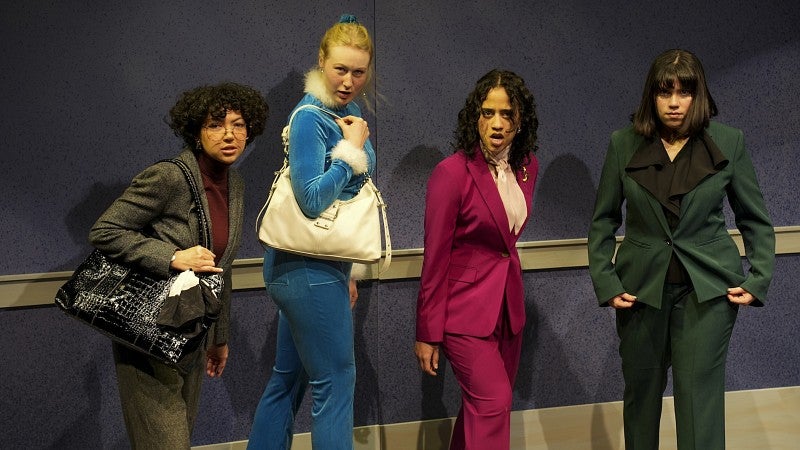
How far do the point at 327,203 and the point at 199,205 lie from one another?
0.36m

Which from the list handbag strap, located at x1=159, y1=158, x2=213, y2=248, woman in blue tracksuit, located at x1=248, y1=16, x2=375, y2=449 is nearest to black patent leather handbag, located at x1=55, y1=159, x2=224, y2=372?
handbag strap, located at x1=159, y1=158, x2=213, y2=248

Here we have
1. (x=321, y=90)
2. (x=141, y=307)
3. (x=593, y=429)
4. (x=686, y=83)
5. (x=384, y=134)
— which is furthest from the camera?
(x=593, y=429)

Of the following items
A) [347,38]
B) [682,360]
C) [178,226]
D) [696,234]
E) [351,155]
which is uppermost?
[347,38]

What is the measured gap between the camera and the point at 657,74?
303 centimetres

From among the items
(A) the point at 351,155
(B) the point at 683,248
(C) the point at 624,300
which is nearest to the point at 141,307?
(A) the point at 351,155

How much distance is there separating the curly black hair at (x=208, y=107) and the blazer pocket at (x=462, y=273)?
84 centimetres

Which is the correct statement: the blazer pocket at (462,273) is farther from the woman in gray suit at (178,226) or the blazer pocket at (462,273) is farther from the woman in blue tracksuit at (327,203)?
the woman in gray suit at (178,226)

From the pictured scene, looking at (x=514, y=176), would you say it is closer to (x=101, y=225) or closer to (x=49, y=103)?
(x=101, y=225)

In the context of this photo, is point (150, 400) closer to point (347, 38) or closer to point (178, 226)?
point (178, 226)

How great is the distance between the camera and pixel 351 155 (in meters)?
2.75

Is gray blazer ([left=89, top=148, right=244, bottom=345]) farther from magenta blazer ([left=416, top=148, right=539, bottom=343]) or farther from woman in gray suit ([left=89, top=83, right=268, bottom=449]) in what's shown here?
magenta blazer ([left=416, top=148, right=539, bottom=343])

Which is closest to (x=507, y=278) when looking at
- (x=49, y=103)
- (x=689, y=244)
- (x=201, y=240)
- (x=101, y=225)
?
(x=689, y=244)

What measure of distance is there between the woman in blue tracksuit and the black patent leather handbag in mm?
296

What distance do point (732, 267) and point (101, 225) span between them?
1.99 meters
